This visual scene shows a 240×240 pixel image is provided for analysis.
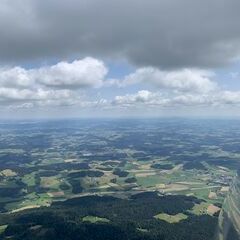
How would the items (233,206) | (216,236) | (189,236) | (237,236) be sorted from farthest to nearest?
(189,236) → (216,236) → (233,206) → (237,236)

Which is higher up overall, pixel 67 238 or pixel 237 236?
pixel 237 236

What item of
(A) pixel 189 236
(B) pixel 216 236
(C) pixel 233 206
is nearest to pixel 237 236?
(C) pixel 233 206

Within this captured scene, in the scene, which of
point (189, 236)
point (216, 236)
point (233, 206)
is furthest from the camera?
point (189, 236)

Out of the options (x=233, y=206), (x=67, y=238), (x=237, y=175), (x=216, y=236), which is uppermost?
(x=237, y=175)

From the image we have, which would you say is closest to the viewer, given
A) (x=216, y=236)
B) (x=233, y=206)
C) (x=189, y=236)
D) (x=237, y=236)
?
(x=237, y=236)

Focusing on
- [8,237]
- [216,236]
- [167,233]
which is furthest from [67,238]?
[216,236]

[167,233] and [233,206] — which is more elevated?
[233,206]

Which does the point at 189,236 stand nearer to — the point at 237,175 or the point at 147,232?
the point at 147,232

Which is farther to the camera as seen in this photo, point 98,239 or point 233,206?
point 98,239

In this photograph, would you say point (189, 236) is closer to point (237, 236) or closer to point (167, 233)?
point (167, 233)
